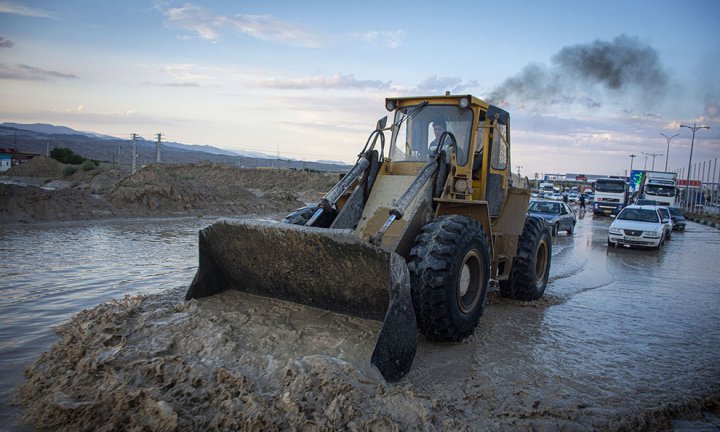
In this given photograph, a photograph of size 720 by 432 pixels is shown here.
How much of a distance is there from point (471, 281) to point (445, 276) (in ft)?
Answer: 3.57

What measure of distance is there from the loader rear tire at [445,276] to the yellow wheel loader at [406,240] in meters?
0.01

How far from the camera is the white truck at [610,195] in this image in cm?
4000

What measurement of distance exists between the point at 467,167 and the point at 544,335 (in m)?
2.44

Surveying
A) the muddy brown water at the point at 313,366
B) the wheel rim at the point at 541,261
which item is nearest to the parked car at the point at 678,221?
the muddy brown water at the point at 313,366

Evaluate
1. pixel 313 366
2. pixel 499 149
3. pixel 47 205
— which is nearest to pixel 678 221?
pixel 499 149

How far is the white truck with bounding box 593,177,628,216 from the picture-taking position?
40.0 m

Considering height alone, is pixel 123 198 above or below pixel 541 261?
below

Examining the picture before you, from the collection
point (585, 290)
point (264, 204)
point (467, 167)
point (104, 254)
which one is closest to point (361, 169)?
point (467, 167)

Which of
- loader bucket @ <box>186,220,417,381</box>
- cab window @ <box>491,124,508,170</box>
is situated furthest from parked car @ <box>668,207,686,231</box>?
loader bucket @ <box>186,220,417,381</box>

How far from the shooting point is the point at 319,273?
5496 millimetres

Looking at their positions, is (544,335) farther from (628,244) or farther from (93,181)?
(93,181)

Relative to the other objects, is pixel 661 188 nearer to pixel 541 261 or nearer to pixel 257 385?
pixel 541 261

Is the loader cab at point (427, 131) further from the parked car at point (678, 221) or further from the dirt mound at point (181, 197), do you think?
the parked car at point (678, 221)

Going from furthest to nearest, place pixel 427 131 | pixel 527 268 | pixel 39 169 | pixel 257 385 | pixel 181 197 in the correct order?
pixel 39 169, pixel 181 197, pixel 527 268, pixel 427 131, pixel 257 385
